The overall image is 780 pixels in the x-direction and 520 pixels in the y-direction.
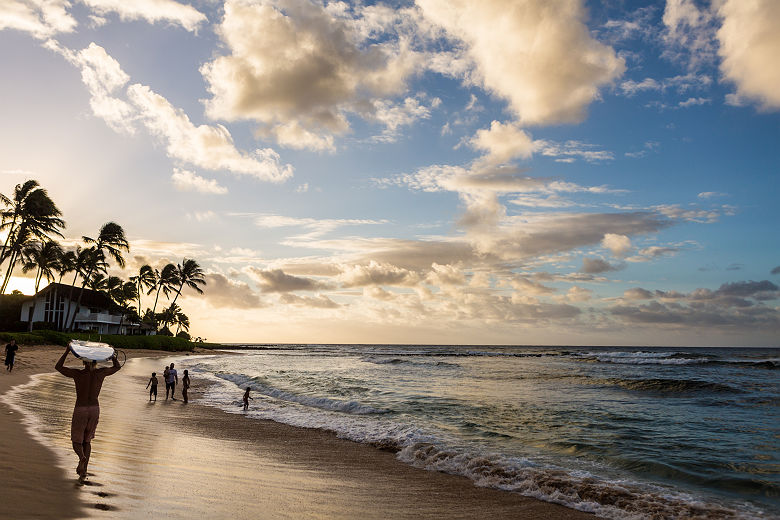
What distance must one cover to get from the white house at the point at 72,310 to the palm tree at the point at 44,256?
5.80 meters

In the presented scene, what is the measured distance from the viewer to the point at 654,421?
57.4ft

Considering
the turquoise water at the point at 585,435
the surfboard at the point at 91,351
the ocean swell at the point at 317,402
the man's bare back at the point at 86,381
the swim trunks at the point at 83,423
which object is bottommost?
the ocean swell at the point at 317,402

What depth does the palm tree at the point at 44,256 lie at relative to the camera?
51.9 metres

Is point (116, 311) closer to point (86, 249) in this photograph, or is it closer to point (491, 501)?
point (86, 249)

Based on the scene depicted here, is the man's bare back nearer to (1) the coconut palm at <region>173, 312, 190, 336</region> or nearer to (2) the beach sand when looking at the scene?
(2) the beach sand

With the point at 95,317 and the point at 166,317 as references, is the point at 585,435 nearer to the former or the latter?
the point at 95,317

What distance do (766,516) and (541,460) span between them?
4.52 metres

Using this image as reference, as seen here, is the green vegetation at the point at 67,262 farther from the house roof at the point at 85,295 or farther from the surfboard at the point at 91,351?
the surfboard at the point at 91,351

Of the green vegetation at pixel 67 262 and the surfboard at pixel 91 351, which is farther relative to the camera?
the green vegetation at pixel 67 262

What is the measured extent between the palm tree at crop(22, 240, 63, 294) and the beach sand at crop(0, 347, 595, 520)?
4492cm

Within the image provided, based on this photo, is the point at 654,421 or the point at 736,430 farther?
the point at 654,421

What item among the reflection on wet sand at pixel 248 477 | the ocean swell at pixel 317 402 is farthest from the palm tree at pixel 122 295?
the reflection on wet sand at pixel 248 477

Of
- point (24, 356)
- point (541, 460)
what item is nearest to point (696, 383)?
point (541, 460)

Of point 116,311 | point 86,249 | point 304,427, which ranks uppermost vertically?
point 86,249
